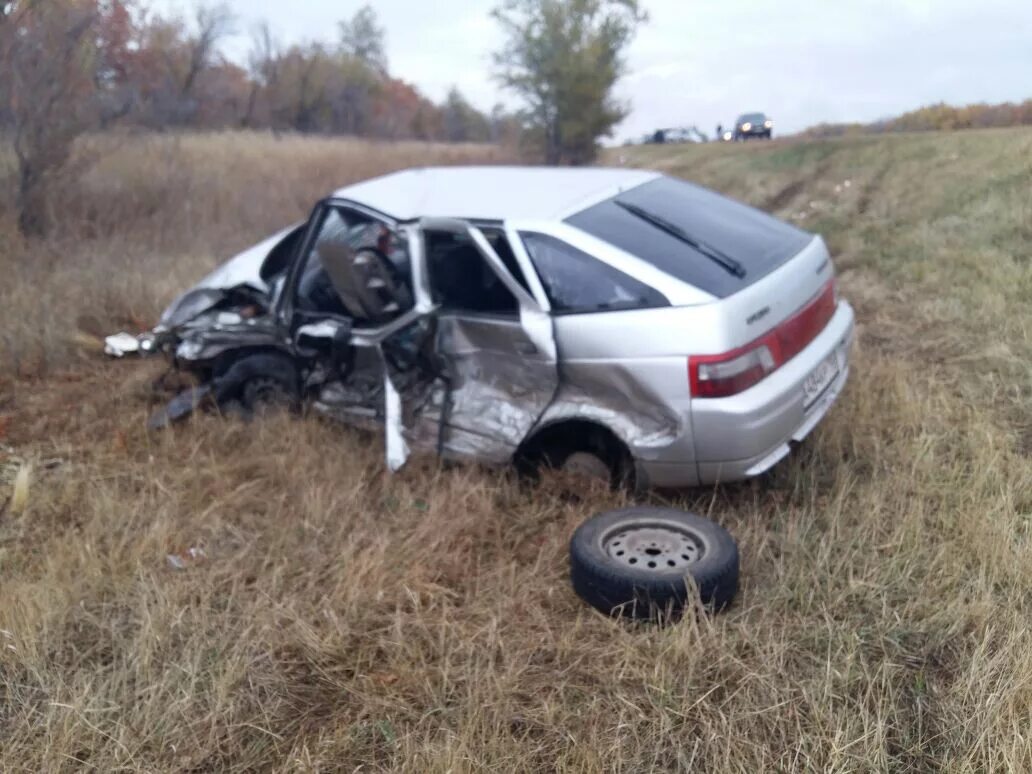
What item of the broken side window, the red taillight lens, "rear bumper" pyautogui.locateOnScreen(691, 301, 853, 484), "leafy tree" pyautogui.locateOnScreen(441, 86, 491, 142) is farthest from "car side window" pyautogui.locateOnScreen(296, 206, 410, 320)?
"leafy tree" pyautogui.locateOnScreen(441, 86, 491, 142)

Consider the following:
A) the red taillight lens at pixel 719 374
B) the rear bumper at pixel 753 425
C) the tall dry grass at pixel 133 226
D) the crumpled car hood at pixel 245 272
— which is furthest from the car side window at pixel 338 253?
the tall dry grass at pixel 133 226

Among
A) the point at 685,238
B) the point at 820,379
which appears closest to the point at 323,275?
the point at 685,238

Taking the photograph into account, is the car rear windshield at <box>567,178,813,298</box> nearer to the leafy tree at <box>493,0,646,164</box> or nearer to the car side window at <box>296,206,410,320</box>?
the car side window at <box>296,206,410,320</box>

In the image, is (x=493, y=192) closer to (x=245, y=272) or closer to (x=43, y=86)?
(x=245, y=272)

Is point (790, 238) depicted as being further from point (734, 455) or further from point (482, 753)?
point (482, 753)

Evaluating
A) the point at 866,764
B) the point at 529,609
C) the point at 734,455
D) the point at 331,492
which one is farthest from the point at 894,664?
the point at 331,492

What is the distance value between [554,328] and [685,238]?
0.80 metres

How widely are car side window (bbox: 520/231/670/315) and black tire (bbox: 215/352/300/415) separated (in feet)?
5.82

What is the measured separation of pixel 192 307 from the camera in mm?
5797

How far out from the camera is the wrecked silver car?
12.0 feet

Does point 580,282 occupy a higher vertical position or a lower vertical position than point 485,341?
higher

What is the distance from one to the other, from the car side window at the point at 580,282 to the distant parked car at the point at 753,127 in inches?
1322

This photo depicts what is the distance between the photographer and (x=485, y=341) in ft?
13.7

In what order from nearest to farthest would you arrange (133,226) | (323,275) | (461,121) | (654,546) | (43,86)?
1. (654,546)
2. (323,275)
3. (43,86)
4. (133,226)
5. (461,121)
